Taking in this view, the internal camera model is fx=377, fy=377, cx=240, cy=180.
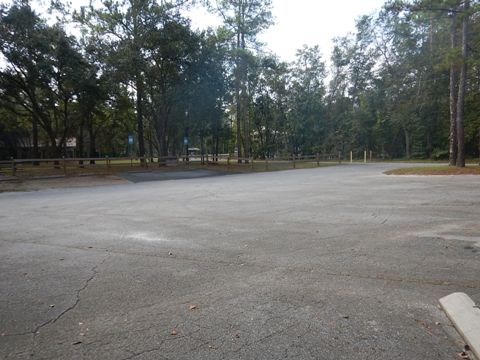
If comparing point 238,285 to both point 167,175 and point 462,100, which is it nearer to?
point 462,100

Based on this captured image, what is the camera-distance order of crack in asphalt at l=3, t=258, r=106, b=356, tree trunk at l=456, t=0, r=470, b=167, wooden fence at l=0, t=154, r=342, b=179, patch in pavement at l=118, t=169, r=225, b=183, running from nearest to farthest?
1. crack in asphalt at l=3, t=258, r=106, b=356
2. tree trunk at l=456, t=0, r=470, b=167
3. wooden fence at l=0, t=154, r=342, b=179
4. patch in pavement at l=118, t=169, r=225, b=183

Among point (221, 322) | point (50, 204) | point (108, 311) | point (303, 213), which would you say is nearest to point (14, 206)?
point (50, 204)

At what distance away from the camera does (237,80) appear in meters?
30.6

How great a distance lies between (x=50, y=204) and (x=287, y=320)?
10001 millimetres

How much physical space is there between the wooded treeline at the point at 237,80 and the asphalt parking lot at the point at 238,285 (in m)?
14.7

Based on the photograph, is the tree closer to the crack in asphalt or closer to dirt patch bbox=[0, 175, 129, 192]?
dirt patch bbox=[0, 175, 129, 192]

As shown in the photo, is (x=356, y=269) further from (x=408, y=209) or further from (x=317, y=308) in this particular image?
(x=408, y=209)

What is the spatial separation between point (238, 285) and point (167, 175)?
19506 millimetres

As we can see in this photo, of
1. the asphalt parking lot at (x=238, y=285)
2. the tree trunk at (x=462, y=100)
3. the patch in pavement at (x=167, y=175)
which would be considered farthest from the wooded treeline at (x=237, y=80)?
the asphalt parking lot at (x=238, y=285)

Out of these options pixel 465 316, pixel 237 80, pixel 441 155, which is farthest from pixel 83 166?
pixel 441 155

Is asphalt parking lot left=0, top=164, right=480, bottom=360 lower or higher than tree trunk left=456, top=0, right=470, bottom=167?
lower

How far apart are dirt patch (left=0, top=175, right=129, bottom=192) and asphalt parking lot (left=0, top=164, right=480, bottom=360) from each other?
10.4 m

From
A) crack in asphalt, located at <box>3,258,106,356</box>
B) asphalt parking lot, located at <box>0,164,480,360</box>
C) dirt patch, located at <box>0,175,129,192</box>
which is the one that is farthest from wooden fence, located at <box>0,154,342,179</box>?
crack in asphalt, located at <box>3,258,106,356</box>

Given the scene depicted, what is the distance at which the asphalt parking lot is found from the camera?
8.86 ft
